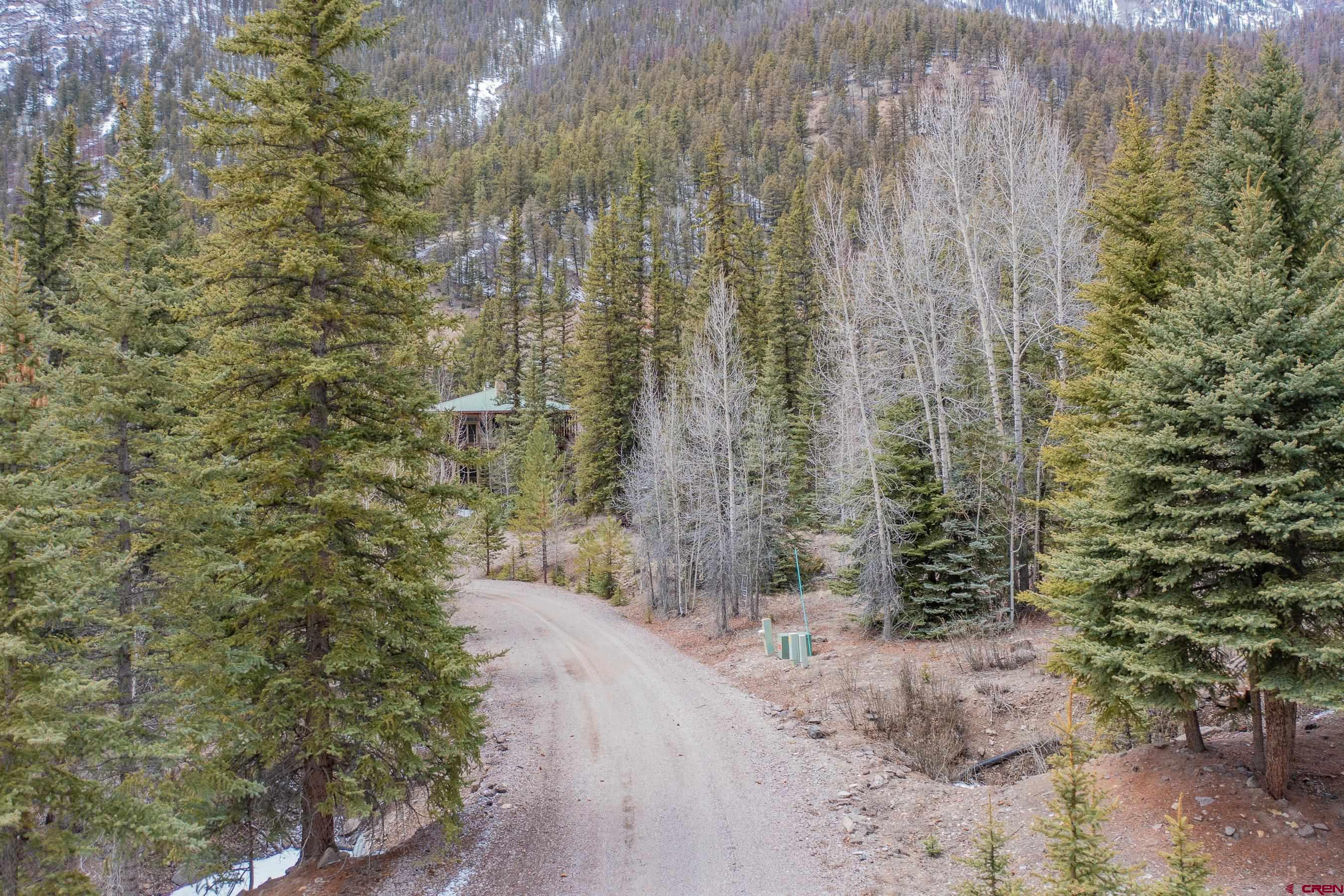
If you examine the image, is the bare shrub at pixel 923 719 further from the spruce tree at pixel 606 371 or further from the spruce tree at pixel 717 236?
the spruce tree at pixel 717 236

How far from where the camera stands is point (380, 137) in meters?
8.70

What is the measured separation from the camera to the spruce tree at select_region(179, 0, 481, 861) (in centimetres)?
752

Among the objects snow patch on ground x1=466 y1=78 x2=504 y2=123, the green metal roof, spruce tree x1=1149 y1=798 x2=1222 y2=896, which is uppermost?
snow patch on ground x1=466 y1=78 x2=504 y2=123

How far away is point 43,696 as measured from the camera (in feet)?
17.4

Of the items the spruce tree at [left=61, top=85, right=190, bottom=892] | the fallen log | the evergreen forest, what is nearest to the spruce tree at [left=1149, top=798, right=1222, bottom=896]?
the evergreen forest

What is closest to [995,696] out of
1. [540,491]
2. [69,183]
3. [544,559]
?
[540,491]

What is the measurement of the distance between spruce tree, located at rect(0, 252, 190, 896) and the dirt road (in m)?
3.62

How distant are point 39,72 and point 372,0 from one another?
251113mm

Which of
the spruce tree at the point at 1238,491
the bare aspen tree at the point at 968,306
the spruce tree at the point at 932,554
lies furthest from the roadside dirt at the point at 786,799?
the bare aspen tree at the point at 968,306

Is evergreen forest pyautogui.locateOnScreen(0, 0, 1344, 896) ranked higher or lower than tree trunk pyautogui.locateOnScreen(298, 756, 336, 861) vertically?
higher

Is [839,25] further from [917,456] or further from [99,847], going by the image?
[99,847]

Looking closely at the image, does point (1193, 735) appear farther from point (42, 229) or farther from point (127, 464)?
point (42, 229)

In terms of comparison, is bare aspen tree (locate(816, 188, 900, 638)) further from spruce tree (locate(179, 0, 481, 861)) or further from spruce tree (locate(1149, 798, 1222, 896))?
spruce tree (locate(1149, 798, 1222, 896))

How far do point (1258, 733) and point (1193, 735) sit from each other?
0.89m
